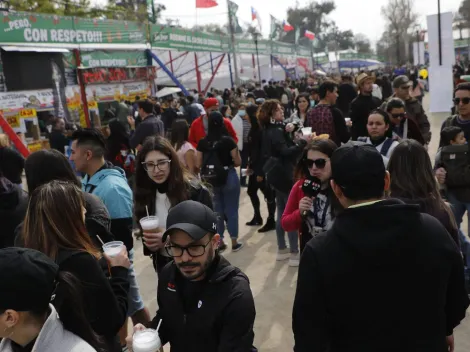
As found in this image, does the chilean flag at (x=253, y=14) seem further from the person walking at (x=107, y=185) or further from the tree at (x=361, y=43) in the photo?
the tree at (x=361, y=43)

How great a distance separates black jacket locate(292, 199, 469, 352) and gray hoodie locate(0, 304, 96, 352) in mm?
854

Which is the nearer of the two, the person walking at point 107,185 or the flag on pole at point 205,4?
the person walking at point 107,185

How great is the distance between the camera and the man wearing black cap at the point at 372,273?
1.72 m

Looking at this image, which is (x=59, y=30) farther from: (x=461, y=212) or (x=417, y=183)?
(x=417, y=183)

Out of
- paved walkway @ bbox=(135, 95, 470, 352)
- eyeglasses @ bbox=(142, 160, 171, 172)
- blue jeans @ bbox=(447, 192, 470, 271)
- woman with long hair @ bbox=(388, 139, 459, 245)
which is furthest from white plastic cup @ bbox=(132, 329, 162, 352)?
blue jeans @ bbox=(447, 192, 470, 271)

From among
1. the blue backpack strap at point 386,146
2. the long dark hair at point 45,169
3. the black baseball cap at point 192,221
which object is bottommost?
the blue backpack strap at point 386,146

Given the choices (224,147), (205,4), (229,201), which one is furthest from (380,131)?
(205,4)

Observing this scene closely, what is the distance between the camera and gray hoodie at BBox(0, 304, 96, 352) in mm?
1621

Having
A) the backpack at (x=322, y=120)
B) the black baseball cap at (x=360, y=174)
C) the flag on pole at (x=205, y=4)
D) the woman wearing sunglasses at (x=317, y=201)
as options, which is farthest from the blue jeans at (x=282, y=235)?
the flag on pole at (x=205, y=4)

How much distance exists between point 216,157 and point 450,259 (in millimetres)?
3937

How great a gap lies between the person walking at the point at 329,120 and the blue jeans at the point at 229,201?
120 cm

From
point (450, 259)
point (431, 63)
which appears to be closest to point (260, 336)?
point (450, 259)

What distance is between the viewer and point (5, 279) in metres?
1.57

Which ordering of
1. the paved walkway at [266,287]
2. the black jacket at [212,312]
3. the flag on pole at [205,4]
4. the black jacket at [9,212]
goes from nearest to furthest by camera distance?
the black jacket at [212,312], the black jacket at [9,212], the paved walkway at [266,287], the flag on pole at [205,4]
